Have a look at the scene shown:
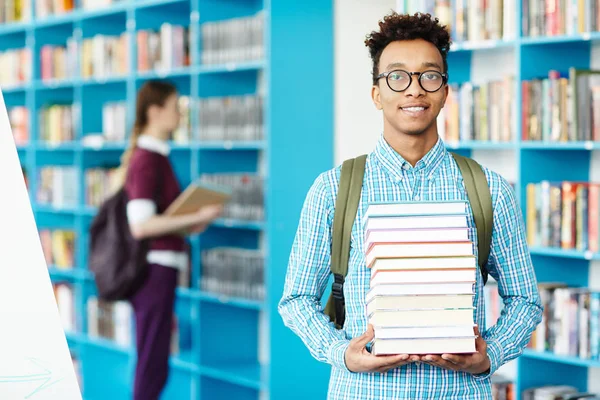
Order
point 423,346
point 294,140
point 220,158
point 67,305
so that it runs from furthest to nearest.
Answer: point 67,305
point 220,158
point 294,140
point 423,346

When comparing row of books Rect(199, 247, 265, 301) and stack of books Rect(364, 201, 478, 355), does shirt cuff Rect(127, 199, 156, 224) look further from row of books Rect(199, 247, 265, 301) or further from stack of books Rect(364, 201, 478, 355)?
stack of books Rect(364, 201, 478, 355)

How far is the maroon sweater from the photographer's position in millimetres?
4367

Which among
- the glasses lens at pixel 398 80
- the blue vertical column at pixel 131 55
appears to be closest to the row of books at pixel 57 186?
the blue vertical column at pixel 131 55

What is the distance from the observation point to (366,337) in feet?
5.89

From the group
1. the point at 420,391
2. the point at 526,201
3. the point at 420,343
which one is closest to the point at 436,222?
the point at 420,343

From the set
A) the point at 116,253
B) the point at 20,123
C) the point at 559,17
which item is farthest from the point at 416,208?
the point at 20,123

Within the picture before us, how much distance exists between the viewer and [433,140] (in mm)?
1950

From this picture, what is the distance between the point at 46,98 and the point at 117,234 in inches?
101

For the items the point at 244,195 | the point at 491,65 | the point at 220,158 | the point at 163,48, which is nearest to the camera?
the point at 491,65

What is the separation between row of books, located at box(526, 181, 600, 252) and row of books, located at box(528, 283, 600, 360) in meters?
0.18

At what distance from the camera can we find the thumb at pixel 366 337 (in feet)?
5.82

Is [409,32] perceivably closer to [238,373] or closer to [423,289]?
[423,289]

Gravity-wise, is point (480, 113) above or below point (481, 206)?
above

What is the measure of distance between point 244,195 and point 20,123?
8.84 feet
